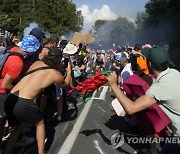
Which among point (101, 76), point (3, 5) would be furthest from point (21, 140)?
point (3, 5)

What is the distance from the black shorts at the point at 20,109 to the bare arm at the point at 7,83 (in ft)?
1.08

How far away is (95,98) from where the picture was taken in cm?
1050

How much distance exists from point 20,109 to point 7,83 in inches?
21.7

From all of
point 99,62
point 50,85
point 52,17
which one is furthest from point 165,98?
point 52,17

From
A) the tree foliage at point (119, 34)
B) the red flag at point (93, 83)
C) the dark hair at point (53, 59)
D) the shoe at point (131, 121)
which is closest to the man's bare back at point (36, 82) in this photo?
the dark hair at point (53, 59)

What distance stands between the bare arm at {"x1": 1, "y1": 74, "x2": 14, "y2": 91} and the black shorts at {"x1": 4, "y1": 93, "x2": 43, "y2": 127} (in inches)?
12.9

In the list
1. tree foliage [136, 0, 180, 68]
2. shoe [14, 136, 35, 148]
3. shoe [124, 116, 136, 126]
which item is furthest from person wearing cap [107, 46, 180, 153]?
tree foliage [136, 0, 180, 68]

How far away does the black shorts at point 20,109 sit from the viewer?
4.25 meters

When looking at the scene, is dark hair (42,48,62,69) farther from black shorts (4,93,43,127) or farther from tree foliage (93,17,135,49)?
tree foliage (93,17,135,49)

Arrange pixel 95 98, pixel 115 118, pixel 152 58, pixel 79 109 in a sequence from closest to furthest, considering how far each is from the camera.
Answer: pixel 152 58 → pixel 115 118 → pixel 79 109 → pixel 95 98

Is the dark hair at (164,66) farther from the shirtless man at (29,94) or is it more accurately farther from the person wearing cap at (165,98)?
the shirtless man at (29,94)

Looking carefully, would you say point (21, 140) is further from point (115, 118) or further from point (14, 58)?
point (115, 118)

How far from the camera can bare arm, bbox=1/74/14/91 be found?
4574 mm

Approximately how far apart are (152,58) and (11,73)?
217 cm
